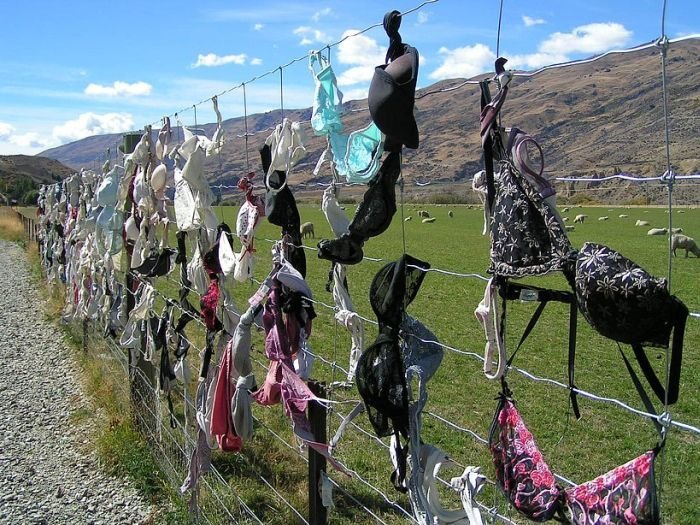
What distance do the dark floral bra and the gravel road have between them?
3496mm

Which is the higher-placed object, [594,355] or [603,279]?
[603,279]

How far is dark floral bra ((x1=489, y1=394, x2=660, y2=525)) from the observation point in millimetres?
1450

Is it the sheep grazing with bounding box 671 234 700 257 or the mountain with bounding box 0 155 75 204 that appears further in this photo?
the mountain with bounding box 0 155 75 204

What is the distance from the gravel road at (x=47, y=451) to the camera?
15.8 feet

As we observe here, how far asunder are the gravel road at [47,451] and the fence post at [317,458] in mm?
2217

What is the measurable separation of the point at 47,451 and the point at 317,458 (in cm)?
405

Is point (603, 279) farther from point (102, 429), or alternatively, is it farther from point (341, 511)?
point (102, 429)

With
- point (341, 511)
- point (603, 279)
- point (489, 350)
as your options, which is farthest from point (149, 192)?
point (603, 279)

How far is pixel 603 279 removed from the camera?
4.82ft

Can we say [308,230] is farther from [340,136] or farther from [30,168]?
[30,168]

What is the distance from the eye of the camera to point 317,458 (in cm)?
282

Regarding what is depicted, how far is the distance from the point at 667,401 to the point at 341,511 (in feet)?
11.3

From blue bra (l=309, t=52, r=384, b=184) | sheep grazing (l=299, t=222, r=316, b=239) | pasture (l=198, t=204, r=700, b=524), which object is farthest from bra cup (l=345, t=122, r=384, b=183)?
sheep grazing (l=299, t=222, r=316, b=239)

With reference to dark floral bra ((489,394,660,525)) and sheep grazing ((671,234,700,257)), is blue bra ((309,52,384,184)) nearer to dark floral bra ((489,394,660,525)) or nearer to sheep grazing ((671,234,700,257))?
dark floral bra ((489,394,660,525))
